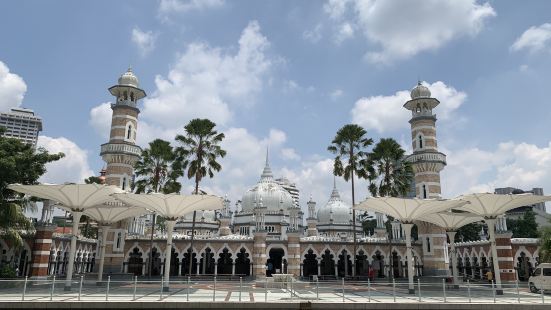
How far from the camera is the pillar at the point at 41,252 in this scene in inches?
1309

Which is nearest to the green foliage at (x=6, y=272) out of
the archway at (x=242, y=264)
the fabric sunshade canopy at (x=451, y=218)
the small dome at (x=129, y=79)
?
the small dome at (x=129, y=79)

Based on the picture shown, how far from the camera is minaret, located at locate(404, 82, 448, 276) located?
1563 inches

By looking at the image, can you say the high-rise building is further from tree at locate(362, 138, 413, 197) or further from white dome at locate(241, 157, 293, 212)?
tree at locate(362, 138, 413, 197)

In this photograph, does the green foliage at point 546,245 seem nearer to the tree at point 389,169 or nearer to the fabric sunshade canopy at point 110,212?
the tree at point 389,169

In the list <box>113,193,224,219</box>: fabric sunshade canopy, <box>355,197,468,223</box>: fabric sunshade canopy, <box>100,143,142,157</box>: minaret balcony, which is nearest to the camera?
<box>113,193,224,219</box>: fabric sunshade canopy

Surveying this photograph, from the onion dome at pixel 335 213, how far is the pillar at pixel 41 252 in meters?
46.1

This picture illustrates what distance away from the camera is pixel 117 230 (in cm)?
3931

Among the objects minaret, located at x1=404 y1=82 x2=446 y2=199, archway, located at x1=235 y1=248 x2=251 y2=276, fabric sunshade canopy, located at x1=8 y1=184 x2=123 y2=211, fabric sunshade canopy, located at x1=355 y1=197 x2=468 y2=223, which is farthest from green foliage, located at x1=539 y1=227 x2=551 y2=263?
fabric sunshade canopy, located at x1=8 y1=184 x2=123 y2=211

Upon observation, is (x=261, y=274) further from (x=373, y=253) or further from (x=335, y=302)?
(x=335, y=302)

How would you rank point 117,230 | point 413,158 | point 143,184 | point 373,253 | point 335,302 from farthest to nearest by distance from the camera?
point 373,253
point 413,158
point 117,230
point 143,184
point 335,302

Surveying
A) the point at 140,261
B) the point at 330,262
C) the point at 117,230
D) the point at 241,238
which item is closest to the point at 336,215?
the point at 330,262

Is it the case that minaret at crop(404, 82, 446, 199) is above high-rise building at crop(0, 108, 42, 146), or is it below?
below

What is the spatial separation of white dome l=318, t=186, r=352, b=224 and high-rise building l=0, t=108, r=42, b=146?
156960mm

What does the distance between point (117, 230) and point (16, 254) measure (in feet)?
27.5
